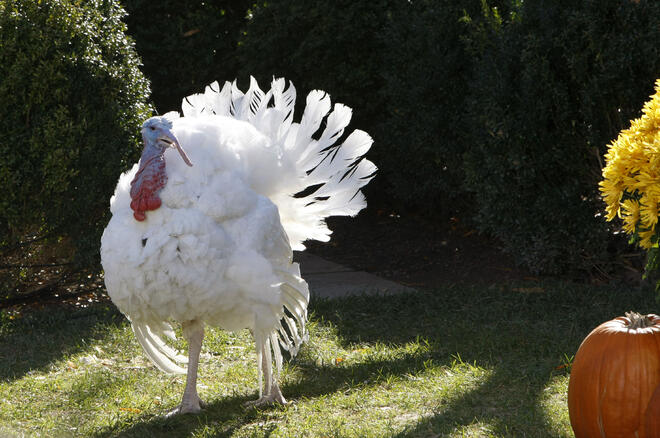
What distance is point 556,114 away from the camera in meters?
6.96

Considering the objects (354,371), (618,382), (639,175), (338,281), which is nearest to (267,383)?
(354,371)

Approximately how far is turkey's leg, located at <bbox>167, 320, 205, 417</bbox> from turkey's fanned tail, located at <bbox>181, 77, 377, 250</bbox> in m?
0.87

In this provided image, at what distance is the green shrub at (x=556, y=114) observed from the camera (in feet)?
21.5

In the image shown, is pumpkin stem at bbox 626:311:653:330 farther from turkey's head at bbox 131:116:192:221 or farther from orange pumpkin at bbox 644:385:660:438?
turkey's head at bbox 131:116:192:221

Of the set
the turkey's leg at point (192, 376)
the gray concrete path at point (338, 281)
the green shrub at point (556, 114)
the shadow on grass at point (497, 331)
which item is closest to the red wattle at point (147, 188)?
the turkey's leg at point (192, 376)

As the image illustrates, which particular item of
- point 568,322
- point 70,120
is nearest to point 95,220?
point 70,120

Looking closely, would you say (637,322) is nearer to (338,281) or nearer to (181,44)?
(338,281)

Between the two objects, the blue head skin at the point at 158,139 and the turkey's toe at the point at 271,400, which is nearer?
the blue head skin at the point at 158,139

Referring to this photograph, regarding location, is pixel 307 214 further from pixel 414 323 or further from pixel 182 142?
pixel 414 323

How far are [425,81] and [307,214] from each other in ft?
12.0

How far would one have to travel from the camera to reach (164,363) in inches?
197

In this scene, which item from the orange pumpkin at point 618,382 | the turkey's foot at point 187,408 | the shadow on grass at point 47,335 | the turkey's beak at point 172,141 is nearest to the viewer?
the orange pumpkin at point 618,382

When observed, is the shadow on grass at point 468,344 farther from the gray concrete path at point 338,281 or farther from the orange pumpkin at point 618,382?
the gray concrete path at point 338,281

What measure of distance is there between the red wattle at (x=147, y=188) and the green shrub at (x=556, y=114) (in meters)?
3.67
